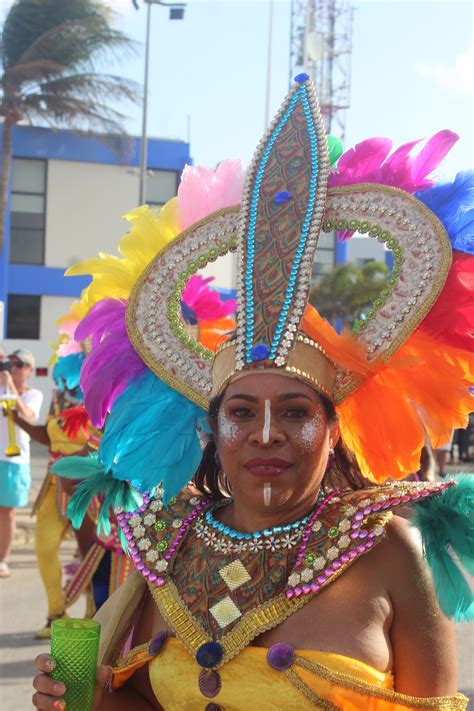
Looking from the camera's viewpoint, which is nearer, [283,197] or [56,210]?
[283,197]

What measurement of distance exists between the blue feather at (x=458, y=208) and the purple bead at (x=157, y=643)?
123 cm

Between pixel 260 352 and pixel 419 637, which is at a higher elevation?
pixel 260 352

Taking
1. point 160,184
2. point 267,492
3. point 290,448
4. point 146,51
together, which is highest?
point 146,51

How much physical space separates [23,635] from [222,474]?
152 inches

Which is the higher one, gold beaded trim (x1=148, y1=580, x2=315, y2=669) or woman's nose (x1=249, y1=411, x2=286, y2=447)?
woman's nose (x1=249, y1=411, x2=286, y2=447)

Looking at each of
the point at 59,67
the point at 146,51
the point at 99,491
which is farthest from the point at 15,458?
the point at 59,67

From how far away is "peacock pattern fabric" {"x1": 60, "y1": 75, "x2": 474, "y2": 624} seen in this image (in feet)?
7.77

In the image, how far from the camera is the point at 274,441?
223 cm

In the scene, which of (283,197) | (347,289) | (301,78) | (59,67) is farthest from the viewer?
(347,289)

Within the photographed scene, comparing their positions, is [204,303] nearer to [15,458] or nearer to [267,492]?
[267,492]

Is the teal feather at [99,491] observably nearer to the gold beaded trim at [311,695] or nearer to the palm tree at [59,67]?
the gold beaded trim at [311,695]

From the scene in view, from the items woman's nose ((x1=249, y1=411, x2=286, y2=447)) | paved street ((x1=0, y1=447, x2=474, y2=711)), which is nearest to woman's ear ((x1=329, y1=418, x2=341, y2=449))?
woman's nose ((x1=249, y1=411, x2=286, y2=447))

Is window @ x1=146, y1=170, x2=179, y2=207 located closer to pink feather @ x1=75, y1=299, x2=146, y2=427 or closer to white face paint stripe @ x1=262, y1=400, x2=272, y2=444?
pink feather @ x1=75, y1=299, x2=146, y2=427

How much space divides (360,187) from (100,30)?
73.3 ft
